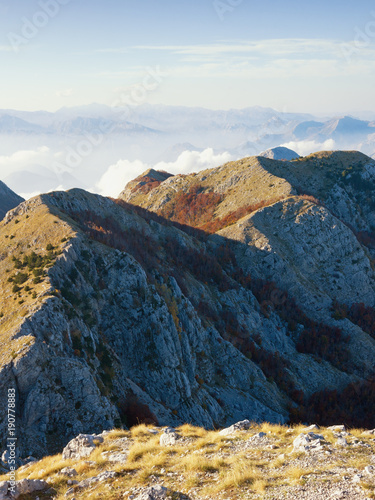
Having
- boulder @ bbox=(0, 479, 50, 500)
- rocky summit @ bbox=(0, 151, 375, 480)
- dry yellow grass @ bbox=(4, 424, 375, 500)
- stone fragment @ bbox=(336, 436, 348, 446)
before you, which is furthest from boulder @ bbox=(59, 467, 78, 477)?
stone fragment @ bbox=(336, 436, 348, 446)

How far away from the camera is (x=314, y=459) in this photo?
1558 cm

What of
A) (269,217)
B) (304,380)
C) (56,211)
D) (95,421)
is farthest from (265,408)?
(269,217)

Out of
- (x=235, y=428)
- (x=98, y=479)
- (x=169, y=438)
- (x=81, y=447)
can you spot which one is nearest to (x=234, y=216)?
(x=235, y=428)

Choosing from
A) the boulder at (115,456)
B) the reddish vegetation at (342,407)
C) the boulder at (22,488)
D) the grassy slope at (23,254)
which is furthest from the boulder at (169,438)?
the reddish vegetation at (342,407)

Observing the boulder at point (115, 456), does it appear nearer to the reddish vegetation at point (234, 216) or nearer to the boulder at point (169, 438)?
the boulder at point (169, 438)

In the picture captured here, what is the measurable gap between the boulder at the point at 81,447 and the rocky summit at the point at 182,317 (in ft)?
21.0

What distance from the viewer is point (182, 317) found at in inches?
2031

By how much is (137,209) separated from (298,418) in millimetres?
56762

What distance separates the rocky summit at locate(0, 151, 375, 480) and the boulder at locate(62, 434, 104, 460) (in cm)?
639

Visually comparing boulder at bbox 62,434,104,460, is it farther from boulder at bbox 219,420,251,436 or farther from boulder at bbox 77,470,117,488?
boulder at bbox 219,420,251,436

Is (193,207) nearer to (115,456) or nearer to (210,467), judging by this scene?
(115,456)

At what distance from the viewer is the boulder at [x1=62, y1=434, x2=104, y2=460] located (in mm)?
19902

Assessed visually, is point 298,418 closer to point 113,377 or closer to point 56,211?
point 113,377

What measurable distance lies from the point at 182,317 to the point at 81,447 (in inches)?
1241
